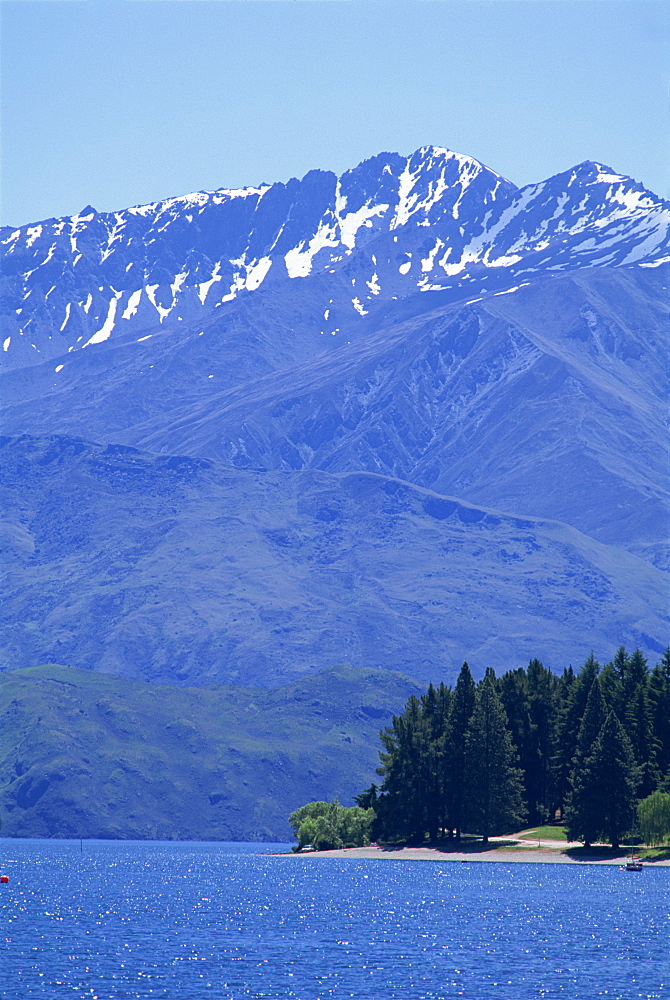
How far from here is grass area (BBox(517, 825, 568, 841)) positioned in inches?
7382

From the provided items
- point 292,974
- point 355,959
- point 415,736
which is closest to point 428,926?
point 355,959

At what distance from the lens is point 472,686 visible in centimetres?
19525

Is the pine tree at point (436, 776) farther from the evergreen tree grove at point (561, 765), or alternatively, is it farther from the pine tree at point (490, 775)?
the pine tree at point (490, 775)

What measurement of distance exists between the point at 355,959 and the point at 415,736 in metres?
106

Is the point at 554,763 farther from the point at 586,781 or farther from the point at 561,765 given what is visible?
the point at 586,781

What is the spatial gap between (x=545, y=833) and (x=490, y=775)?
532 inches

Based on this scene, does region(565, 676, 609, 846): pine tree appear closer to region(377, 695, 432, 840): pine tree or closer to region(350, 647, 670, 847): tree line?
region(350, 647, 670, 847): tree line

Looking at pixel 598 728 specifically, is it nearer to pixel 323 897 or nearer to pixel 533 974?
pixel 323 897

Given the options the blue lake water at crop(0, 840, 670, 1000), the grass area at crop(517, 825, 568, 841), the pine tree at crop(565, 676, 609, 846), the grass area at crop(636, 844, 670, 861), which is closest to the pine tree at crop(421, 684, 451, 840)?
the grass area at crop(517, 825, 568, 841)

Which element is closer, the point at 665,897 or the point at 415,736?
the point at 665,897

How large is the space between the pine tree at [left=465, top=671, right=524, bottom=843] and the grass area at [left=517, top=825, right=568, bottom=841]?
4942mm

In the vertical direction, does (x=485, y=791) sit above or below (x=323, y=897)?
above

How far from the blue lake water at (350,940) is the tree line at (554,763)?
40.0 feet

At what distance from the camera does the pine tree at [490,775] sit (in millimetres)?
183500
